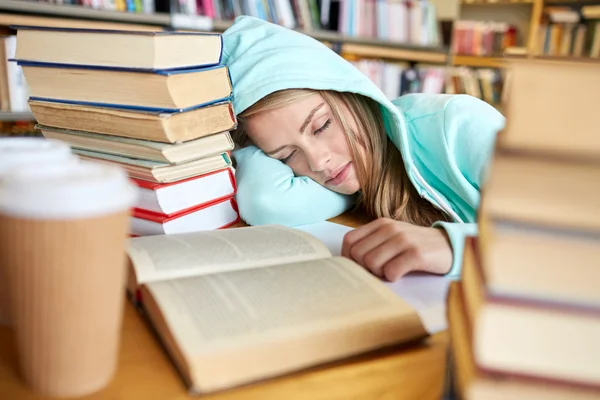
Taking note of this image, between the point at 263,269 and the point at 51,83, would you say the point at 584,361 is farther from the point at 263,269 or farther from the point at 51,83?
the point at 51,83

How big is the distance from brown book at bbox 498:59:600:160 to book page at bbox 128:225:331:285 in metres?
0.34

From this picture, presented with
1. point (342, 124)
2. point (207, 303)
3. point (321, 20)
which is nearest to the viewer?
point (207, 303)

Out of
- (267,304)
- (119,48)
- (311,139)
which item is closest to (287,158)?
(311,139)

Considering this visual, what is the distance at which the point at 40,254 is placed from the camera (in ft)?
1.00

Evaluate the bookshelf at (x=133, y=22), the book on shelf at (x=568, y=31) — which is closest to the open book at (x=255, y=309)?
the bookshelf at (x=133, y=22)

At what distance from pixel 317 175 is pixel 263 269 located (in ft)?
1.61

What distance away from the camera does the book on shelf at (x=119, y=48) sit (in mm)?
620

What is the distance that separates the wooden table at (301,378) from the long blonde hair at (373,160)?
0.51m

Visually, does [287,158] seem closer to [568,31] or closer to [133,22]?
[133,22]

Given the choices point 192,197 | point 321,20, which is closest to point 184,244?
point 192,197

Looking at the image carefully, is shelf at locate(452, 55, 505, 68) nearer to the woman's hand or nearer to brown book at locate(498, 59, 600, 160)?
the woman's hand

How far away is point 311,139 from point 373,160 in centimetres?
14

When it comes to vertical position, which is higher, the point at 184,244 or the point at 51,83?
the point at 51,83

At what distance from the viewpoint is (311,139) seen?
3.08 ft
